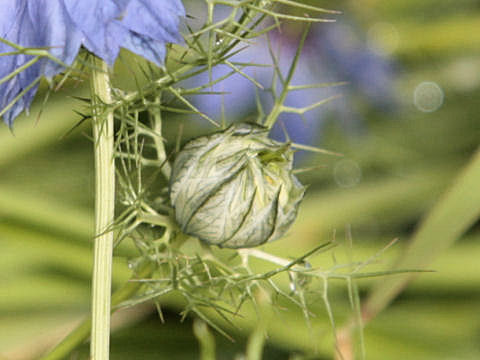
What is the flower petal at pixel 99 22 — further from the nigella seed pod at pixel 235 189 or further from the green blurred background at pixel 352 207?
the green blurred background at pixel 352 207

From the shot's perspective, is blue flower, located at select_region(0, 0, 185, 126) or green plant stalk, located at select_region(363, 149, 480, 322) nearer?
blue flower, located at select_region(0, 0, 185, 126)

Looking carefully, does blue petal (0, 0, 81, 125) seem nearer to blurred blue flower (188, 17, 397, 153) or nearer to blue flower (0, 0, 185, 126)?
blue flower (0, 0, 185, 126)

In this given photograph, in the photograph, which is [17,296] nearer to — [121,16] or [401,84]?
[121,16]

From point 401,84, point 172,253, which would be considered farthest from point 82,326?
point 401,84

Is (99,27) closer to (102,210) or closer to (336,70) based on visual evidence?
(102,210)

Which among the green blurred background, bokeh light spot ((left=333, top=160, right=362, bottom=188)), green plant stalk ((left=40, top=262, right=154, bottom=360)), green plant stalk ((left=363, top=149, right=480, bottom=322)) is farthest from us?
bokeh light spot ((left=333, top=160, right=362, bottom=188))

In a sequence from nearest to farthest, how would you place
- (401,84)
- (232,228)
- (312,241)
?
1. (232,228)
2. (312,241)
3. (401,84)

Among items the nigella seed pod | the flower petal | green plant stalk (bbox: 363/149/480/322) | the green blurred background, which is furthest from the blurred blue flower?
the flower petal
